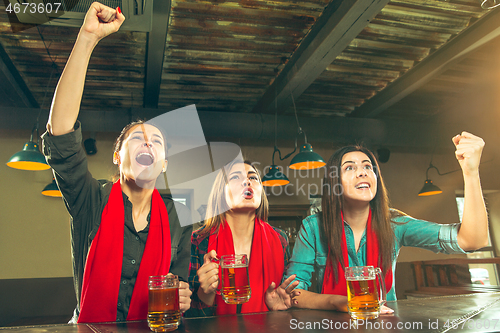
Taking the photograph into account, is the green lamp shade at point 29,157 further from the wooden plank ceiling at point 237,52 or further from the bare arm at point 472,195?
the bare arm at point 472,195

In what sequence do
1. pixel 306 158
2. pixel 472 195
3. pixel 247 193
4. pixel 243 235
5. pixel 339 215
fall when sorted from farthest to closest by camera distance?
1. pixel 306 158
2. pixel 243 235
3. pixel 247 193
4. pixel 339 215
5. pixel 472 195

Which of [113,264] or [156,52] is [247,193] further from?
[156,52]

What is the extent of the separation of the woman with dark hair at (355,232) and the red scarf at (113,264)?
646 mm

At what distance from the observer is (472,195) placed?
1.41 m

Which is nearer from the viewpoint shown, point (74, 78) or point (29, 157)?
point (74, 78)

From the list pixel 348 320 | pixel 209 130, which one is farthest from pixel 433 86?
pixel 348 320

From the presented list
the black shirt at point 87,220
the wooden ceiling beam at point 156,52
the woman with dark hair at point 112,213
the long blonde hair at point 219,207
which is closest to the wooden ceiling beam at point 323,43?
the wooden ceiling beam at point 156,52

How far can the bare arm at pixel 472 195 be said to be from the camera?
1.40 meters

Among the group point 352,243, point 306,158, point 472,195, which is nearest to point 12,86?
point 306,158

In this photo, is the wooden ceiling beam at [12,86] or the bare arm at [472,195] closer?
the bare arm at [472,195]

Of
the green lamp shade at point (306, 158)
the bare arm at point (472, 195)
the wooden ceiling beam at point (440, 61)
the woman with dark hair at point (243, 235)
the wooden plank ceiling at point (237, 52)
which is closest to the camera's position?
the bare arm at point (472, 195)

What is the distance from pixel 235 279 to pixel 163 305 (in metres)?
0.35

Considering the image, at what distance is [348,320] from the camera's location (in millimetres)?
1051

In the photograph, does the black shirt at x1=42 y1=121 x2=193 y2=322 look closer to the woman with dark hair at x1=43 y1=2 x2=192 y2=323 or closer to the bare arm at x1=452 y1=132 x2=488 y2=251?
the woman with dark hair at x1=43 y1=2 x2=192 y2=323
